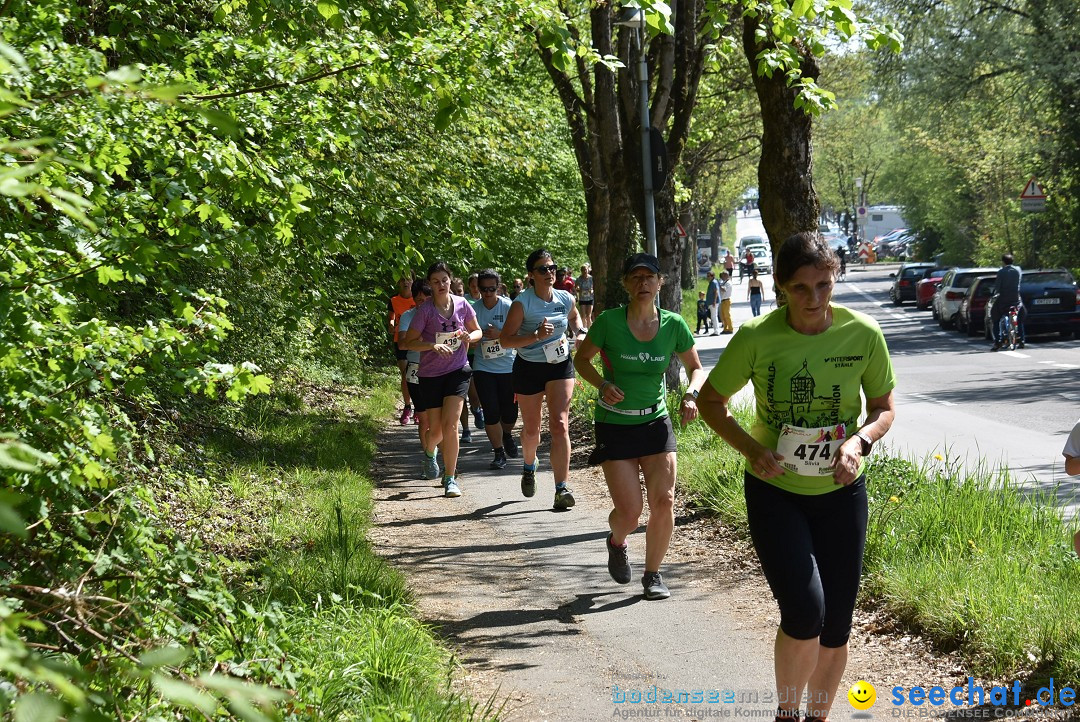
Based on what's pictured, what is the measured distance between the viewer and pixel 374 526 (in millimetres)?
9789

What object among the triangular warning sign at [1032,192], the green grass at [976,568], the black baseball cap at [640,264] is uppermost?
the triangular warning sign at [1032,192]

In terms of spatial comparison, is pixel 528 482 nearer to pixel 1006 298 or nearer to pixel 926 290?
pixel 1006 298

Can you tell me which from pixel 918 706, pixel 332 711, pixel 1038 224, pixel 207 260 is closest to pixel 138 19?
pixel 207 260

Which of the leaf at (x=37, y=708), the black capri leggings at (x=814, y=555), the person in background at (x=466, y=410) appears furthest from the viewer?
the person in background at (x=466, y=410)

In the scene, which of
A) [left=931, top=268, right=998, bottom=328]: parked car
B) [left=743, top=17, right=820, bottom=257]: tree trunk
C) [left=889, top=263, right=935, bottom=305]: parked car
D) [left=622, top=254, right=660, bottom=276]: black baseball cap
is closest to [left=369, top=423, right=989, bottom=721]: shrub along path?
[left=622, top=254, right=660, bottom=276]: black baseball cap

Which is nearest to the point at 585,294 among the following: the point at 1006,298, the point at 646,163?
the point at 1006,298

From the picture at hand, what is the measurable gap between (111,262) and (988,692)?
4092 mm

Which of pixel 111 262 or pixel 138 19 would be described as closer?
pixel 111 262

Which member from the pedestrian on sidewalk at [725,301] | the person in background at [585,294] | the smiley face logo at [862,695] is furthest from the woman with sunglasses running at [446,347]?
the pedestrian on sidewalk at [725,301]

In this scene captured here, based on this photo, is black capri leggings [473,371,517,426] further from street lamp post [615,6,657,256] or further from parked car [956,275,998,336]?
parked car [956,275,998,336]

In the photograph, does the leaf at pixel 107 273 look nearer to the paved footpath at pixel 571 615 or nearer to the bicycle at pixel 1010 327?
the paved footpath at pixel 571 615

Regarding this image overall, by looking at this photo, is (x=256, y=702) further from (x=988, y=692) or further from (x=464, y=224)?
(x=464, y=224)

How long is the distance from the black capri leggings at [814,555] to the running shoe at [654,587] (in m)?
2.55

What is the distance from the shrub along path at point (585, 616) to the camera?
5.55 metres
